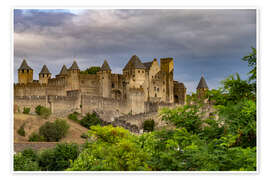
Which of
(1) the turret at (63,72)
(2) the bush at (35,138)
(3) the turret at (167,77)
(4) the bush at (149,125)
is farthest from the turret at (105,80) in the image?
(2) the bush at (35,138)

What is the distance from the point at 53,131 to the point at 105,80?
Result: 1610cm

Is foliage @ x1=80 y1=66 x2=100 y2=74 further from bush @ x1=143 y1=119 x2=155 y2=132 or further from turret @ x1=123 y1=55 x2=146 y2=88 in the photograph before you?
bush @ x1=143 y1=119 x2=155 y2=132

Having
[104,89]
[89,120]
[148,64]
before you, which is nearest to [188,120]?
[89,120]

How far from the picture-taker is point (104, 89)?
57.9m

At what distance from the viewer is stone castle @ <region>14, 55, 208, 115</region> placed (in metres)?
50.2

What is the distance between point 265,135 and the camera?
17453 mm

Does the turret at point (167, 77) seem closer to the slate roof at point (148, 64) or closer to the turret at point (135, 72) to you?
the slate roof at point (148, 64)

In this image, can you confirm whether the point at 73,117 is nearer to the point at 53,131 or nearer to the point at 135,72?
the point at 53,131

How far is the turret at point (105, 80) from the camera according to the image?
5784 centimetres

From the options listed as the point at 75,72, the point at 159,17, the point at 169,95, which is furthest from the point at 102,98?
the point at 159,17

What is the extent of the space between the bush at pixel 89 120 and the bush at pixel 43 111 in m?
3.76

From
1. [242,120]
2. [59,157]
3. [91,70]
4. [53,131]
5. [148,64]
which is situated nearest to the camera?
[242,120]

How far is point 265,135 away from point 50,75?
42.1 metres

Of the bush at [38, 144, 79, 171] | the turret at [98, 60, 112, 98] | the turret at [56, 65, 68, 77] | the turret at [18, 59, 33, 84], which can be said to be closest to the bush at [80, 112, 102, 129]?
the turret at [98, 60, 112, 98]
